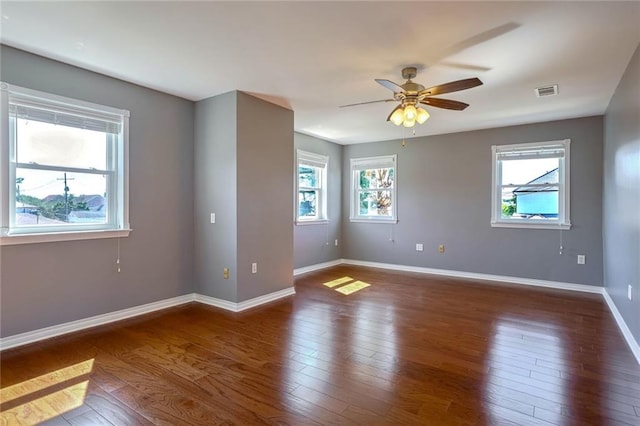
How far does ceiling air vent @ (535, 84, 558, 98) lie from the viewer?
3711mm

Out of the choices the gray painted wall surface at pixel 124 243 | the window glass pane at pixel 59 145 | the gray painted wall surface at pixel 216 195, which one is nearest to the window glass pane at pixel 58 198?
the window glass pane at pixel 59 145

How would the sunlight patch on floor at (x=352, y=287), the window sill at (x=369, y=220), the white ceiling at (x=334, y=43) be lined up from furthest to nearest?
the window sill at (x=369, y=220) < the sunlight patch on floor at (x=352, y=287) < the white ceiling at (x=334, y=43)

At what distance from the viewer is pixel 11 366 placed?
2562 mm

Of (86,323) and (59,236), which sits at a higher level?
(59,236)

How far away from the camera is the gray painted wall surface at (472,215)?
495 centimetres

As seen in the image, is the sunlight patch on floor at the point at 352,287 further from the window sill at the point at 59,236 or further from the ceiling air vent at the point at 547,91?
the ceiling air vent at the point at 547,91

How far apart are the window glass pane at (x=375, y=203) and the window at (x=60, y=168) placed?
14.7 ft

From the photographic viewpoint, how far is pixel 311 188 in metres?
6.41

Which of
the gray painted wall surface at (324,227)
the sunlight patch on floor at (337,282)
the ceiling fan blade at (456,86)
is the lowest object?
the sunlight patch on floor at (337,282)

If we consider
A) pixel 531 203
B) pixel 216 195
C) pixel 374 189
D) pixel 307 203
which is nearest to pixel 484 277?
pixel 531 203

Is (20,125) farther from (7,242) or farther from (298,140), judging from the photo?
(298,140)

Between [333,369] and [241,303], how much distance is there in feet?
5.75

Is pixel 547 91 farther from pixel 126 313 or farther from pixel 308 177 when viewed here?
pixel 126 313

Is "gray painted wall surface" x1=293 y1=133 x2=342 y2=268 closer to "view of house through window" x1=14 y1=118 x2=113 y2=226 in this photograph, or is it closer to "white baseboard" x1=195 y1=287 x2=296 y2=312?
"white baseboard" x1=195 y1=287 x2=296 y2=312
